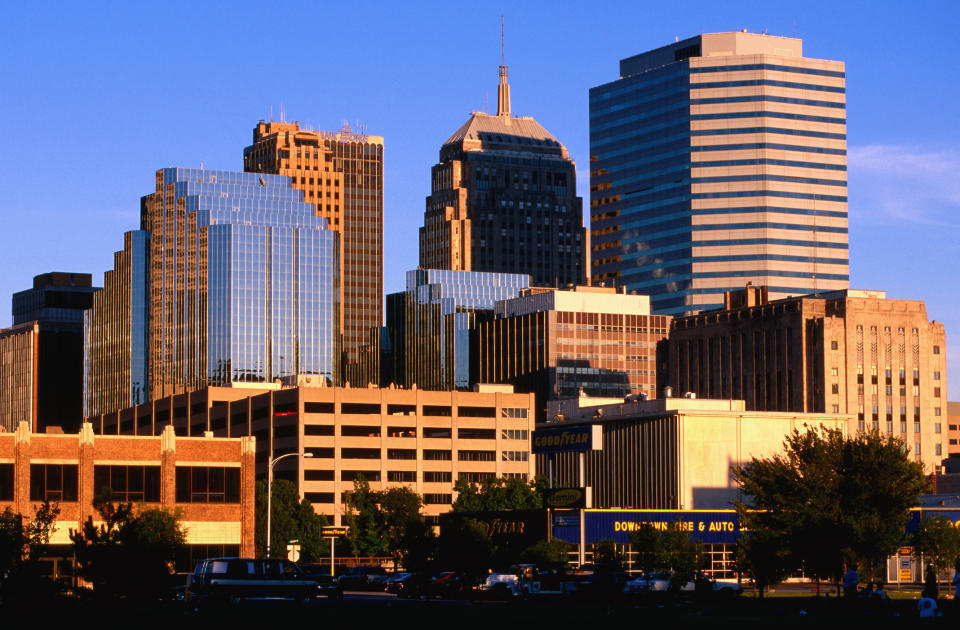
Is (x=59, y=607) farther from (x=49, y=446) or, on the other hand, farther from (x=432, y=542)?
(x=49, y=446)

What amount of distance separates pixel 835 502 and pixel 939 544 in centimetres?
3247

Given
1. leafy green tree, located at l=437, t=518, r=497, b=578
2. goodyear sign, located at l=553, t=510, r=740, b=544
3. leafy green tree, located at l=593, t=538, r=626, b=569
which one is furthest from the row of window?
leafy green tree, located at l=593, t=538, r=626, b=569

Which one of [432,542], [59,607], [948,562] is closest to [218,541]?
[432,542]

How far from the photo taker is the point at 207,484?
129000 millimetres

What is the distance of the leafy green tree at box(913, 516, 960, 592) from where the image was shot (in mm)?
128875

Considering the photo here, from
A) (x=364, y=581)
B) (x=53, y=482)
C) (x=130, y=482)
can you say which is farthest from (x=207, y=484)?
(x=364, y=581)

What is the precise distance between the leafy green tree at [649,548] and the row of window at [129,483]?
33184 mm

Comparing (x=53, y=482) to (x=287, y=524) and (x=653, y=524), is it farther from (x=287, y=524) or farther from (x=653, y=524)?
(x=653, y=524)

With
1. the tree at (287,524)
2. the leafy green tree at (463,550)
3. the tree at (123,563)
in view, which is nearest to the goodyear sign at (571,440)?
the tree at (287,524)

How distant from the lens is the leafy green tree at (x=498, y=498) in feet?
555

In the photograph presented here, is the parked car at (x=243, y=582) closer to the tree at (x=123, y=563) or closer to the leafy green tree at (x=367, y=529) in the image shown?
the tree at (x=123, y=563)

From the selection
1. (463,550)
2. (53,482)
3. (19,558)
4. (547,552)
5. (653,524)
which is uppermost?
(53,482)

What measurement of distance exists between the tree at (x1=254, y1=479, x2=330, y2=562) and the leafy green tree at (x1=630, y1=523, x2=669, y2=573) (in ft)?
118

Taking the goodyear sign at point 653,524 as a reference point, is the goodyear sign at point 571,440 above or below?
above
